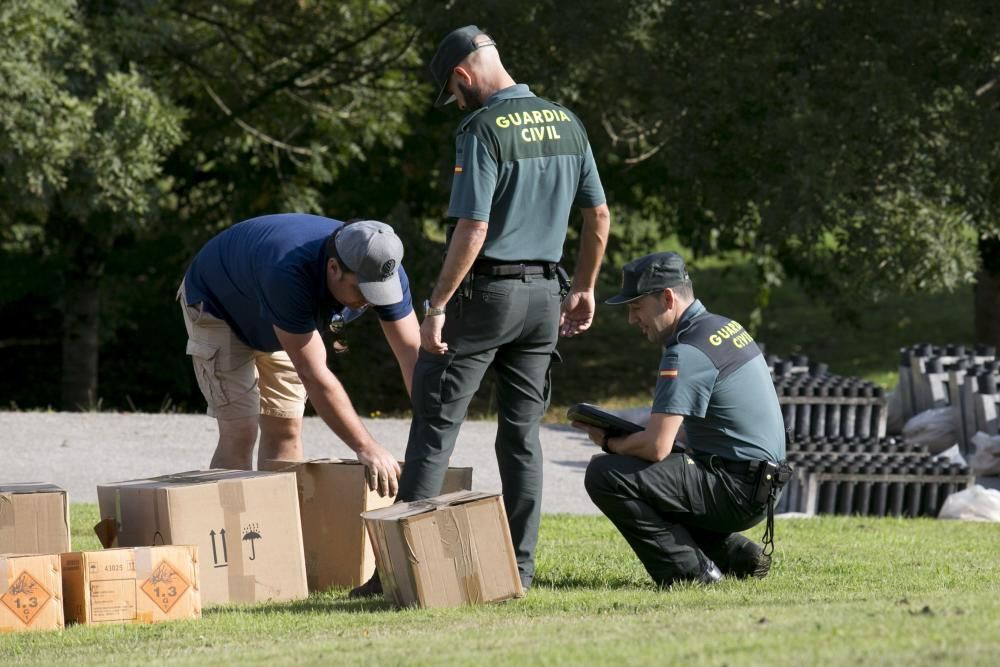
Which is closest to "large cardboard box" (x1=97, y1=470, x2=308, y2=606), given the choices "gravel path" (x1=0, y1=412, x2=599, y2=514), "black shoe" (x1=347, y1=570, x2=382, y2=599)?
"black shoe" (x1=347, y1=570, x2=382, y2=599)

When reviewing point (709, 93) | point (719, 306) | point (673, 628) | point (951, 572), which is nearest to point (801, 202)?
point (709, 93)

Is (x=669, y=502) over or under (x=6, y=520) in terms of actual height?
under

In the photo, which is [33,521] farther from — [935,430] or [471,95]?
[935,430]

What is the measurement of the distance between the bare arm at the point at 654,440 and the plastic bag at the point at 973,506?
470 centimetres

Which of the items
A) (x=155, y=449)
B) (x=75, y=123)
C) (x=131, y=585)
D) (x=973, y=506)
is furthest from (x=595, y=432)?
(x=75, y=123)

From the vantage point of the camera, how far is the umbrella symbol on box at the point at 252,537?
602 cm

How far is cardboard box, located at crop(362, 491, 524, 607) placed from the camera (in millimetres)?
5535

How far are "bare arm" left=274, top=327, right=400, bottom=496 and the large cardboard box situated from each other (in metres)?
0.38

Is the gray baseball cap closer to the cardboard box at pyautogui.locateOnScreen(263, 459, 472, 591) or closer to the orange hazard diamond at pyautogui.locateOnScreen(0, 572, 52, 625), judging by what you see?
the cardboard box at pyautogui.locateOnScreen(263, 459, 472, 591)

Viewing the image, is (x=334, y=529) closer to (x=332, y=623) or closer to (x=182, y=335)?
(x=332, y=623)

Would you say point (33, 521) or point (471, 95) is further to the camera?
point (33, 521)

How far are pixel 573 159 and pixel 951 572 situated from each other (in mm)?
2611

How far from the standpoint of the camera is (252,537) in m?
6.05

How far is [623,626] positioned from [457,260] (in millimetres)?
1504
